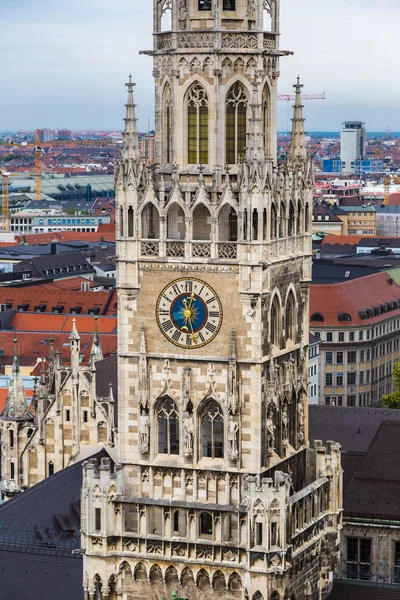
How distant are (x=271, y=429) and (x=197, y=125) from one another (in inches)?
415

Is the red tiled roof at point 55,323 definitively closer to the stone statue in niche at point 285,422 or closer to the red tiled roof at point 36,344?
the red tiled roof at point 36,344

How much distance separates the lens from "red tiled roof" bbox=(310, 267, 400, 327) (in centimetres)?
18175

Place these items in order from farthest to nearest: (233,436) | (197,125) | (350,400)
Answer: (350,400) < (197,125) < (233,436)

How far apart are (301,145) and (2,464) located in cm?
4808

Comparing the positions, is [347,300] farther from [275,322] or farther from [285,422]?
[275,322]

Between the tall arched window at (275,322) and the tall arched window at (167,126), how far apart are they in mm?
6110

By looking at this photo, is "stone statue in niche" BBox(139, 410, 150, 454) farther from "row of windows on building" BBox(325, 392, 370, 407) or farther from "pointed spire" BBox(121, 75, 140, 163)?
"row of windows on building" BBox(325, 392, 370, 407)

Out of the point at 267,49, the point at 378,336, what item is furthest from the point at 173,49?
the point at 378,336

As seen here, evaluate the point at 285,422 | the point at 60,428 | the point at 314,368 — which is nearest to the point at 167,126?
the point at 285,422

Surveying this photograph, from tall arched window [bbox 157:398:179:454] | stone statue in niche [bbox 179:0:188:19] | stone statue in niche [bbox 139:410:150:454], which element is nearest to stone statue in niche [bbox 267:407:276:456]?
tall arched window [bbox 157:398:179:454]

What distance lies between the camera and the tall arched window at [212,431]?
5772 cm

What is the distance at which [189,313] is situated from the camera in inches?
2274

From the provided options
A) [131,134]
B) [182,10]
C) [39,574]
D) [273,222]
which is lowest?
[39,574]

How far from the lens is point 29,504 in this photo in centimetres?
8319
